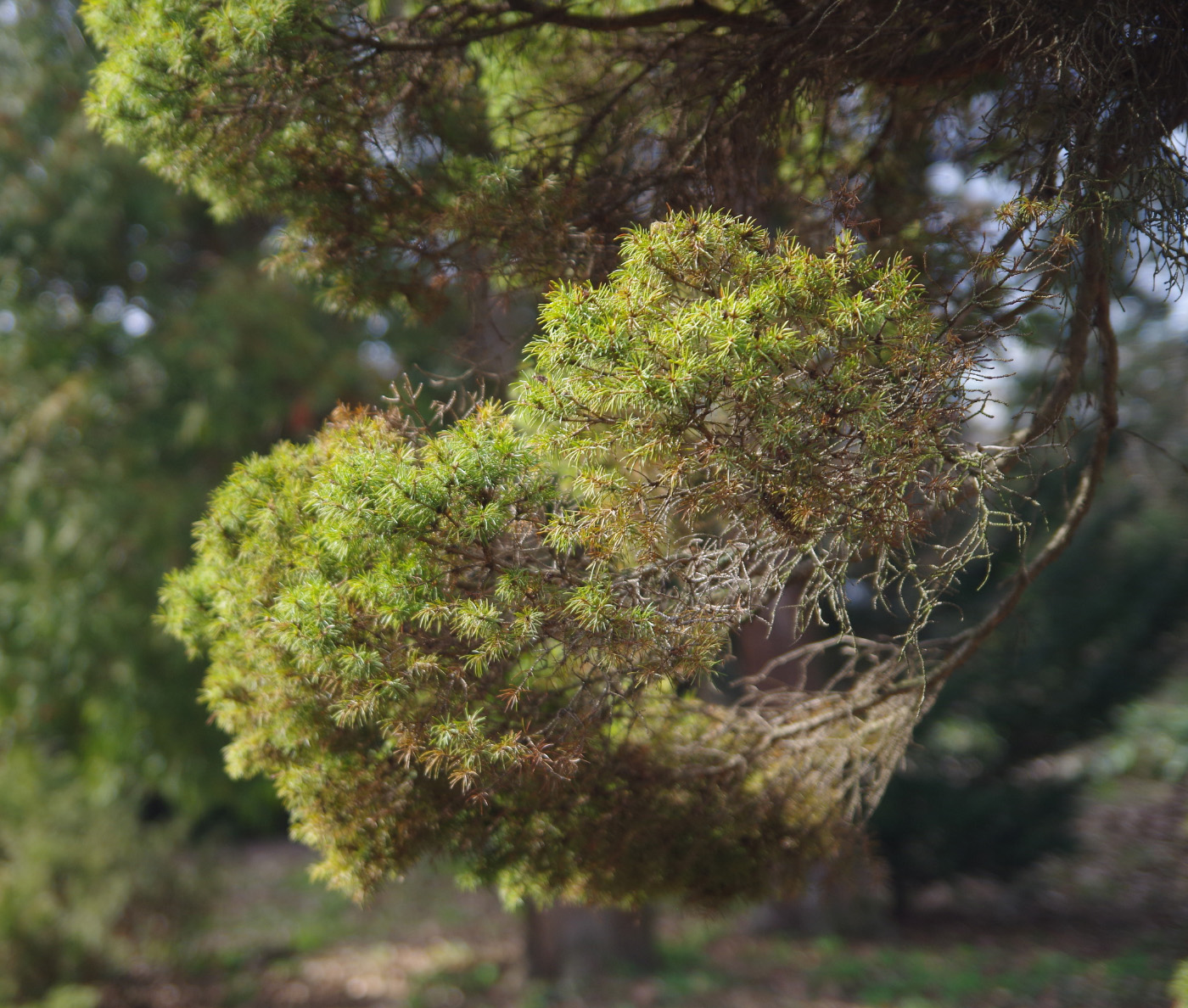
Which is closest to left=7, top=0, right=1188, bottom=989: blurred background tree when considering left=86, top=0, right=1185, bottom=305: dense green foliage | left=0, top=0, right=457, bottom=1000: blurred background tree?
left=0, top=0, right=457, bottom=1000: blurred background tree

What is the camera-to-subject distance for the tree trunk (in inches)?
247

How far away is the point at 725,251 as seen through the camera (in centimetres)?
198

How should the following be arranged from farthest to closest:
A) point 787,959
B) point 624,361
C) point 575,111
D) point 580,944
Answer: point 787,959, point 580,944, point 575,111, point 624,361

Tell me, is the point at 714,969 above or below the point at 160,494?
below

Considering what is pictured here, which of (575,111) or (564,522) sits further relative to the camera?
(575,111)

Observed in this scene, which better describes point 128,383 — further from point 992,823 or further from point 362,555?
point 992,823

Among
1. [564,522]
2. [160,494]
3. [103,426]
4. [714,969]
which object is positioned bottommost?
[714,969]

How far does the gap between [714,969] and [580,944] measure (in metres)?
0.97

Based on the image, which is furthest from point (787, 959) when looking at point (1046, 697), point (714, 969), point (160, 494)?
point (160, 494)

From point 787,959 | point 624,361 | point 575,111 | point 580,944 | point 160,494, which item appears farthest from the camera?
point 787,959

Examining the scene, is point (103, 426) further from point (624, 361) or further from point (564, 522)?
point (624, 361)

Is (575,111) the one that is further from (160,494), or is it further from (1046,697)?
(1046,697)

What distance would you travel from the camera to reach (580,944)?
6.32m

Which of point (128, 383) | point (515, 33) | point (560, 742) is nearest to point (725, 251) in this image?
point (560, 742)
